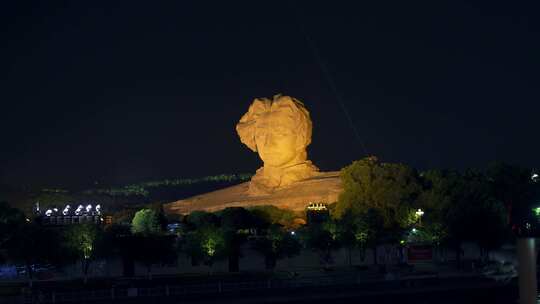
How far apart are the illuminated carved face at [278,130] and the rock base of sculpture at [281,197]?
3691mm

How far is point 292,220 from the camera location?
7938 cm

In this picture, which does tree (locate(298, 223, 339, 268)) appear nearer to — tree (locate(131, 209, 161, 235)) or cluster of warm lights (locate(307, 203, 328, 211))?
tree (locate(131, 209, 161, 235))

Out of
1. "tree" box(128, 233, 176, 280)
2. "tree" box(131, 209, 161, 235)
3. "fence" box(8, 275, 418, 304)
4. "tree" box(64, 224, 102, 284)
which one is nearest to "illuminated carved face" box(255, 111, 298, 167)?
"tree" box(131, 209, 161, 235)

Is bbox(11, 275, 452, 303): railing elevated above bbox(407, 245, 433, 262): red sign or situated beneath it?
situated beneath

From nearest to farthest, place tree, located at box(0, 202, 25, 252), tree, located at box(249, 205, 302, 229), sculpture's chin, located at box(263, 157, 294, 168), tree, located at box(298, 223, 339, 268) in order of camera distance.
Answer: tree, located at box(0, 202, 25, 252), tree, located at box(298, 223, 339, 268), tree, located at box(249, 205, 302, 229), sculpture's chin, located at box(263, 157, 294, 168)

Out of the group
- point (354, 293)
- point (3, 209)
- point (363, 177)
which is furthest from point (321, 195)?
point (354, 293)

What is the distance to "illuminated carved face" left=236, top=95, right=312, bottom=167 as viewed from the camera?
91.7 m

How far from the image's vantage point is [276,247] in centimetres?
5728

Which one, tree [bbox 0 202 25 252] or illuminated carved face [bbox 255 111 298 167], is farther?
illuminated carved face [bbox 255 111 298 167]

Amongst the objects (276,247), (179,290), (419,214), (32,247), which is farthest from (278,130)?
(179,290)

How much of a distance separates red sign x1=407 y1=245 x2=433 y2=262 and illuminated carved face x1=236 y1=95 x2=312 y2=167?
39.4 meters

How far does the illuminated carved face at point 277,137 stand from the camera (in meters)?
91.6

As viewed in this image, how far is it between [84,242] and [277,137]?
4089 centimetres

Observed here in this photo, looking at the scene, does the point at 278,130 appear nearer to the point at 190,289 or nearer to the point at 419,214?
the point at 419,214
